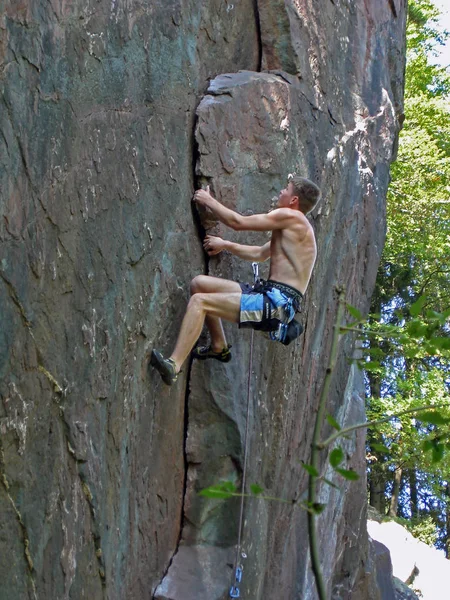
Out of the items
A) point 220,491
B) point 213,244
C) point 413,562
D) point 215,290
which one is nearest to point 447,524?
point 413,562

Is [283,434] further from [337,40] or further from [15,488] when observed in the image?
[337,40]

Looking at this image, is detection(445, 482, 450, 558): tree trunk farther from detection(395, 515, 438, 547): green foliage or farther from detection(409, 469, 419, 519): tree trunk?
detection(395, 515, 438, 547): green foliage

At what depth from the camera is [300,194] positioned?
502cm

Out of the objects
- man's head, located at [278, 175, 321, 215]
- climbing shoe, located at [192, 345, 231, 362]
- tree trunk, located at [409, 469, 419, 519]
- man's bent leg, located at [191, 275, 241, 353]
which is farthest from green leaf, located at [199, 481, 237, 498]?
tree trunk, located at [409, 469, 419, 519]

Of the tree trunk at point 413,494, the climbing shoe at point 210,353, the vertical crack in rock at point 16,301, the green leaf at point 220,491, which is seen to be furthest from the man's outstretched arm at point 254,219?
the tree trunk at point 413,494

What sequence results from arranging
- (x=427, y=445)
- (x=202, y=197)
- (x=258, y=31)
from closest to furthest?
(x=427, y=445) → (x=202, y=197) → (x=258, y=31)

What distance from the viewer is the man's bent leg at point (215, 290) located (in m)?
4.82

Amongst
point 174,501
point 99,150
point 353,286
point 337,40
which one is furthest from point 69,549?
point 337,40

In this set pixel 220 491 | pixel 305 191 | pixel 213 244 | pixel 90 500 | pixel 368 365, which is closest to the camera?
pixel 220 491

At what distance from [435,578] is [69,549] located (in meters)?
9.82

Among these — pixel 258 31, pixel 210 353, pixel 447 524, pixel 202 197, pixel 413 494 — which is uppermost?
pixel 258 31

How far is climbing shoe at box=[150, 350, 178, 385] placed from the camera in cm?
466

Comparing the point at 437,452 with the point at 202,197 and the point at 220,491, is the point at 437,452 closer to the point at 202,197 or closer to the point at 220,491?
the point at 220,491

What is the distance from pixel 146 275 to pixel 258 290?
718 mm
